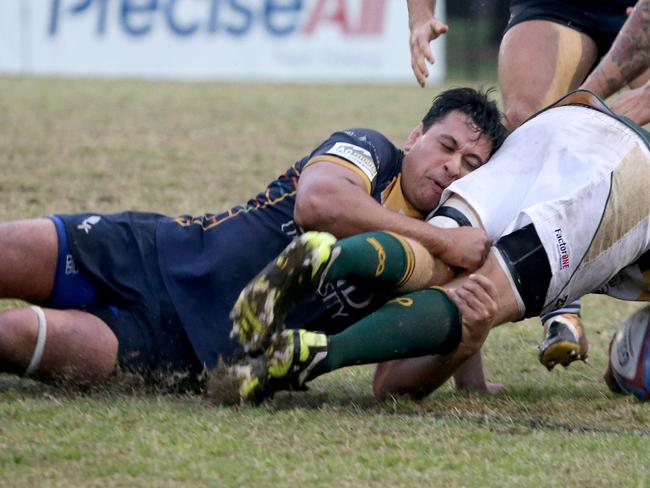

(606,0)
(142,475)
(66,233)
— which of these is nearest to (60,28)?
(606,0)

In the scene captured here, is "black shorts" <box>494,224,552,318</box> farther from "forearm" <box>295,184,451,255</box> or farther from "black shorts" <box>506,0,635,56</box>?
"black shorts" <box>506,0,635,56</box>

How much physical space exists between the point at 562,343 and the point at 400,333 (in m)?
0.99

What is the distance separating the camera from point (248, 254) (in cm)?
373

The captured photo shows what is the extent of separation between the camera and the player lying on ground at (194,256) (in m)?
3.58

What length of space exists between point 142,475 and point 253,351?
2.13 feet

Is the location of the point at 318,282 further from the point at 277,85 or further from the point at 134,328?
the point at 277,85

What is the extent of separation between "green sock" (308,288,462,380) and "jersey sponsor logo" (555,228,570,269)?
360mm

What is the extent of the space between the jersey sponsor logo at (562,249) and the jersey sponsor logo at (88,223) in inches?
54.3

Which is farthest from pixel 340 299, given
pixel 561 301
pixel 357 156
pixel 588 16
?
pixel 588 16

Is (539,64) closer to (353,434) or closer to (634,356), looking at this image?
(634,356)

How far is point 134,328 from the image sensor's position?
12.0ft

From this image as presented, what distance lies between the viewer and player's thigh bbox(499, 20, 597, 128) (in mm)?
5051

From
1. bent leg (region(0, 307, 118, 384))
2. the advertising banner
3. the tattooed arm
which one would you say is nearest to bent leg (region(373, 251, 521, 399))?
bent leg (region(0, 307, 118, 384))

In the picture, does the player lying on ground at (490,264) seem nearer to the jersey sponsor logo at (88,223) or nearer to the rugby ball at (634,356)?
the rugby ball at (634,356)
